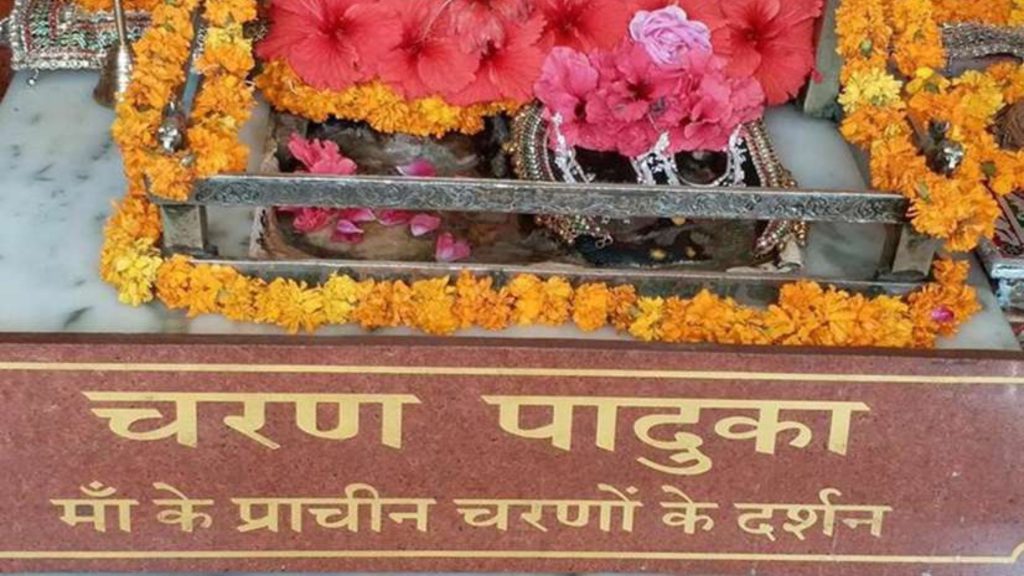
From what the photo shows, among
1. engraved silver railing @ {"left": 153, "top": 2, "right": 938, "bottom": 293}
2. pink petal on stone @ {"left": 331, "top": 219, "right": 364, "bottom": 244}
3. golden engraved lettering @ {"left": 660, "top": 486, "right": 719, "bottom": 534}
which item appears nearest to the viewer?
engraved silver railing @ {"left": 153, "top": 2, "right": 938, "bottom": 293}

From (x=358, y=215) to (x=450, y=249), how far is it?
14 centimetres

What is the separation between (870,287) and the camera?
76.4 inches

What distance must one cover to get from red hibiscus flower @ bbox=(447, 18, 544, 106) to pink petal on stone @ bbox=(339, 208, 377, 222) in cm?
24

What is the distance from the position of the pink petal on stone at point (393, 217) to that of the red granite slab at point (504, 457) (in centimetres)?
29

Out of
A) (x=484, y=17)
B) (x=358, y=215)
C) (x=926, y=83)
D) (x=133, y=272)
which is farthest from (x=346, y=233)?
(x=926, y=83)

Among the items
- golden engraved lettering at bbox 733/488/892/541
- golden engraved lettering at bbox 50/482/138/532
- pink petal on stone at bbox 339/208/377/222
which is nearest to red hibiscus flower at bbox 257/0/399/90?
pink petal on stone at bbox 339/208/377/222

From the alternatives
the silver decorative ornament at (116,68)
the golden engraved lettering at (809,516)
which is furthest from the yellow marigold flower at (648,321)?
the silver decorative ornament at (116,68)

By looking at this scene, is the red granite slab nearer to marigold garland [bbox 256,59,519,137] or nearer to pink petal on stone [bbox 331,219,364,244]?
pink petal on stone [bbox 331,219,364,244]

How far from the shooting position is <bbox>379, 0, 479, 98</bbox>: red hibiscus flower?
224cm

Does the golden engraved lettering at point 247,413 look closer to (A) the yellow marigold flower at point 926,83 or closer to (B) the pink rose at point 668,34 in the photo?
(B) the pink rose at point 668,34

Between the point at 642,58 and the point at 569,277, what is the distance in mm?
414

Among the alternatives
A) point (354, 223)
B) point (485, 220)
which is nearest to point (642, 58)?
point (485, 220)

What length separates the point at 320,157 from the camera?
2.14 meters

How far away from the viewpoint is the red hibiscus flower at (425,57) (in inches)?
88.3
